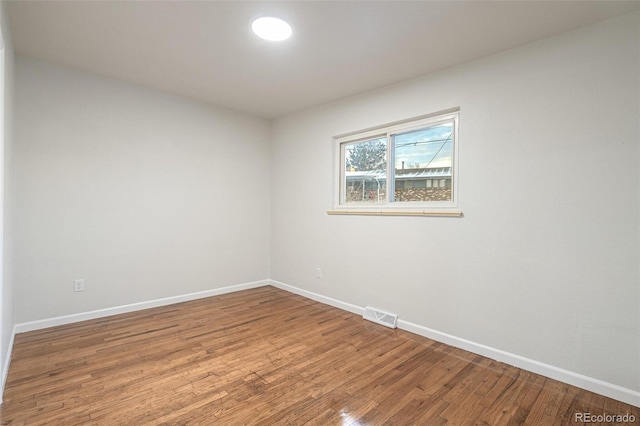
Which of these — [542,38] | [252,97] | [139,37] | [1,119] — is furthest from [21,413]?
[542,38]

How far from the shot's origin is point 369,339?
8.88 ft

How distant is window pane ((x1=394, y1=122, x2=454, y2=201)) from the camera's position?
2.79 meters

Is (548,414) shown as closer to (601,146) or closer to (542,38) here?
(601,146)

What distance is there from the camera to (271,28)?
7.11ft

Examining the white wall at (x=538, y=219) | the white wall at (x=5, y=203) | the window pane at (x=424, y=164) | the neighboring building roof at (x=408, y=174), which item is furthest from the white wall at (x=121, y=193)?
the window pane at (x=424, y=164)

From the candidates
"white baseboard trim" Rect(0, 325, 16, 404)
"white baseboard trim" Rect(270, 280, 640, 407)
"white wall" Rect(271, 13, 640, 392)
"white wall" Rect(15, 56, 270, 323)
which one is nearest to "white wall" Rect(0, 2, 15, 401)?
"white baseboard trim" Rect(0, 325, 16, 404)

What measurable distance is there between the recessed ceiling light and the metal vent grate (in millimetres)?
2608

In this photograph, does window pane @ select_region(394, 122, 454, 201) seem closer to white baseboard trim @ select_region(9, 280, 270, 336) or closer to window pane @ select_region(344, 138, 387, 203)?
window pane @ select_region(344, 138, 387, 203)

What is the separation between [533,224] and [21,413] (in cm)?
337

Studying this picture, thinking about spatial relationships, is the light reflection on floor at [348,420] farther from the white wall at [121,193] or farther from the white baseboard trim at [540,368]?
the white wall at [121,193]

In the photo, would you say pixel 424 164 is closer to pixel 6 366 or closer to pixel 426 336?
pixel 426 336

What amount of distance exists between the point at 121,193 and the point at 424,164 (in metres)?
3.12

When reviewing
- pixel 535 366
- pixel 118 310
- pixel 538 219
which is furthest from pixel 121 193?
pixel 535 366

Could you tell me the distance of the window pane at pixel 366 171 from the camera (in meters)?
3.32
